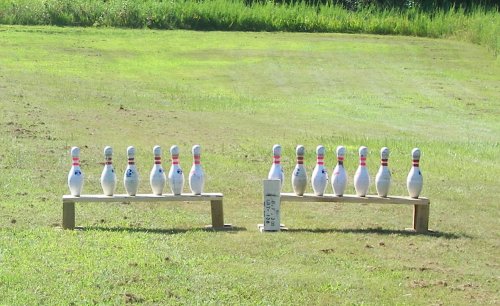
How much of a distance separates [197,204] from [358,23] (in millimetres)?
27846

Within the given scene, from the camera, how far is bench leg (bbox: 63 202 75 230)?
977 centimetres

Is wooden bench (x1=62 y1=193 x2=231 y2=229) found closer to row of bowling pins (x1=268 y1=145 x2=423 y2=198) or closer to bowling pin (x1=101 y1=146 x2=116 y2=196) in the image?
bowling pin (x1=101 y1=146 x2=116 y2=196)

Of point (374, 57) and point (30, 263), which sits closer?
point (30, 263)

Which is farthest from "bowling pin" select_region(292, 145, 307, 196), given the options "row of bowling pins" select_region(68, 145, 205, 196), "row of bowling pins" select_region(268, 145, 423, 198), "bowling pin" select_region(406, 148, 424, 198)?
"bowling pin" select_region(406, 148, 424, 198)

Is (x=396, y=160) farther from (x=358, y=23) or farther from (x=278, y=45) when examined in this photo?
(x=358, y=23)

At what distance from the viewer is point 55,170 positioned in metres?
13.4

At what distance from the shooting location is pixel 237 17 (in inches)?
1497

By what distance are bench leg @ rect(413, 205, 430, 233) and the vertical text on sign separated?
1302 millimetres

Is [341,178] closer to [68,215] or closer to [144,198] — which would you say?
[144,198]

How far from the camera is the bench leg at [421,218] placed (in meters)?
10.1

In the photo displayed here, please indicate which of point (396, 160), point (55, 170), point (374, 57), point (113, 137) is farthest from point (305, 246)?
point (374, 57)

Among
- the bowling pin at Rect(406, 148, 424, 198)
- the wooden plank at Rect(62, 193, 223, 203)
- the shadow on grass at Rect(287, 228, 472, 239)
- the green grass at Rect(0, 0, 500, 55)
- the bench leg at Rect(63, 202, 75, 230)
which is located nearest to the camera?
the bench leg at Rect(63, 202, 75, 230)

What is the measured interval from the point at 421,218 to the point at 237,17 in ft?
93.4

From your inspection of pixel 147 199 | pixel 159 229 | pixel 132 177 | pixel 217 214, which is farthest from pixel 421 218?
pixel 132 177
